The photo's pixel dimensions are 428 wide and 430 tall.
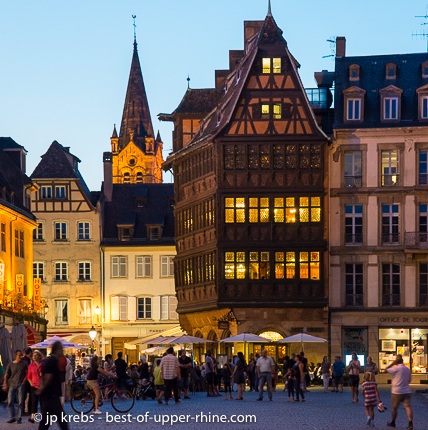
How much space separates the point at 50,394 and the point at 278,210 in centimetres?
3673

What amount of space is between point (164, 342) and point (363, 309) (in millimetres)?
11492

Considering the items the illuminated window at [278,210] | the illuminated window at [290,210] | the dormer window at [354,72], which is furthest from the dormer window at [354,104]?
the illuminated window at [278,210]

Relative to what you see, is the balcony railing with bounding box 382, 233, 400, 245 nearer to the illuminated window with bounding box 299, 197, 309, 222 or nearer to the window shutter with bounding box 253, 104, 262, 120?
the illuminated window with bounding box 299, 197, 309, 222

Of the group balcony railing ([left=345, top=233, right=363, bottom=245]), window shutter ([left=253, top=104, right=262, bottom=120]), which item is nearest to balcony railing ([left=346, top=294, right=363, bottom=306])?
balcony railing ([left=345, top=233, right=363, bottom=245])

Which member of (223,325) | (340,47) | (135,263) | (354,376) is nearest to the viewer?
(354,376)

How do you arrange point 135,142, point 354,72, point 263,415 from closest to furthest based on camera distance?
point 263,415 < point 354,72 < point 135,142

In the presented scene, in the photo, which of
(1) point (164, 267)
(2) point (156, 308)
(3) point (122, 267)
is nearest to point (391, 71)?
(1) point (164, 267)

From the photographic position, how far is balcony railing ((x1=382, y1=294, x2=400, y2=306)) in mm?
54125

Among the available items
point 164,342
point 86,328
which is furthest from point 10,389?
point 86,328

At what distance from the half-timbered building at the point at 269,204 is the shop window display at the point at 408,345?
2.97 meters

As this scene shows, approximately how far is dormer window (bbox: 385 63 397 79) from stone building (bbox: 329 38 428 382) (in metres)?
0.98

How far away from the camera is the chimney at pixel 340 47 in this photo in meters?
60.2

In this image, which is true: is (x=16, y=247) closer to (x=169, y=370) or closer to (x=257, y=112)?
(x=257, y=112)

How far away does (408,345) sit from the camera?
54062 millimetres
